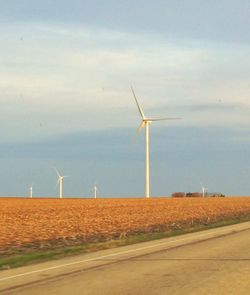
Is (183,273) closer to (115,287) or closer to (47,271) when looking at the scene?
(115,287)

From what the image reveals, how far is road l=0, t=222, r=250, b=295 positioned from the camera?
11453 millimetres

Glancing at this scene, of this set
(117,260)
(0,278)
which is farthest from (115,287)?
(117,260)

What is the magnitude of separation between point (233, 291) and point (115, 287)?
2153mm

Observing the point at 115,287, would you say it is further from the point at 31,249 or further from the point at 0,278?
the point at 31,249

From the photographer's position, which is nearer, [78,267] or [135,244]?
[78,267]

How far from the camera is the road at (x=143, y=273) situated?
11453 millimetres

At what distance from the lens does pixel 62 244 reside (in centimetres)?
2408

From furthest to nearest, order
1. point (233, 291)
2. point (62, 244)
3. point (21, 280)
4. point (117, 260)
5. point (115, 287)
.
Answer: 1. point (62, 244)
2. point (117, 260)
3. point (21, 280)
4. point (115, 287)
5. point (233, 291)

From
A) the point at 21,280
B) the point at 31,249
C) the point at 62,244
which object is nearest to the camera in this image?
the point at 21,280

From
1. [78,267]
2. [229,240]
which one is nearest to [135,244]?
[229,240]

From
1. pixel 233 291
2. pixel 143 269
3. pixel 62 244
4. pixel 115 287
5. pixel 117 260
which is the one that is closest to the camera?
pixel 233 291

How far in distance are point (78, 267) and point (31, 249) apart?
720cm

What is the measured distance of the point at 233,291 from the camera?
35.4 ft

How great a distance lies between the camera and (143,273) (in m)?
13.7
